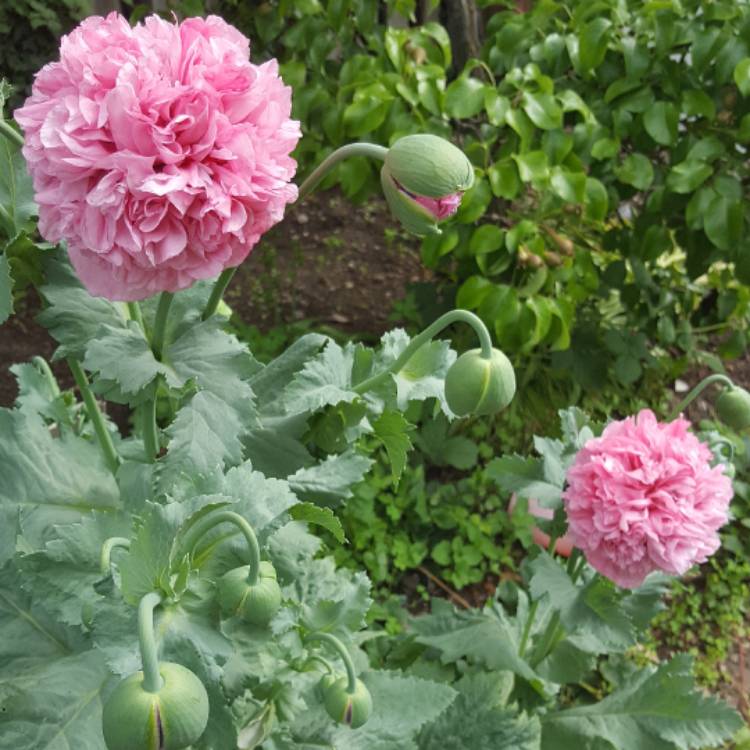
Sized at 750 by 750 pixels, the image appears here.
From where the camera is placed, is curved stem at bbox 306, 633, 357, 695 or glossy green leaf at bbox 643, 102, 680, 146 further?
glossy green leaf at bbox 643, 102, 680, 146

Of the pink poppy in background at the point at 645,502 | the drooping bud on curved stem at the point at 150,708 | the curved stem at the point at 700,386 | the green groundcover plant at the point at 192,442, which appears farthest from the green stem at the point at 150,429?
the curved stem at the point at 700,386

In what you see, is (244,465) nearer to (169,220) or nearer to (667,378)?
(169,220)

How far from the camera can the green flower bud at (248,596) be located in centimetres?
83

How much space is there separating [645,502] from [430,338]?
1.80 feet

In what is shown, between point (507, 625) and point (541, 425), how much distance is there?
1.01 meters

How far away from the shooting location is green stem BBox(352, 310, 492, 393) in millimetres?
920

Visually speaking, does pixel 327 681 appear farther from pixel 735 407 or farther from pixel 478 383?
pixel 735 407

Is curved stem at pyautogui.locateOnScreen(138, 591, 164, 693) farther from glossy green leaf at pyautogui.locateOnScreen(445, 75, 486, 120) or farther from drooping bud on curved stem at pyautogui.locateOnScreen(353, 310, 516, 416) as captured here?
glossy green leaf at pyautogui.locateOnScreen(445, 75, 486, 120)

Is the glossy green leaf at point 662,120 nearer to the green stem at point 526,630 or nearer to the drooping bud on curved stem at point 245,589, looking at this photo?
the green stem at point 526,630

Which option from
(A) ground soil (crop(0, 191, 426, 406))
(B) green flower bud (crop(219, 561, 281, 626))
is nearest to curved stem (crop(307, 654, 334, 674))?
(B) green flower bud (crop(219, 561, 281, 626))

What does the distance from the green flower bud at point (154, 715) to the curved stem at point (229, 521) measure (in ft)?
0.43

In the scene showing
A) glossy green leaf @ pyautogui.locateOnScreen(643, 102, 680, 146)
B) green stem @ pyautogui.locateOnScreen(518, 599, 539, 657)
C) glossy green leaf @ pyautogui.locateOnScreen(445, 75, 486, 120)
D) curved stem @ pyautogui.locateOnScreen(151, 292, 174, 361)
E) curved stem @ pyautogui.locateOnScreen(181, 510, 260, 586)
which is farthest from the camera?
glossy green leaf @ pyautogui.locateOnScreen(643, 102, 680, 146)

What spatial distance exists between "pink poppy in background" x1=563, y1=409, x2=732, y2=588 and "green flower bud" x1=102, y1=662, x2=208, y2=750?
0.78m

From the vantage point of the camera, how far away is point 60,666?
3.33 ft
